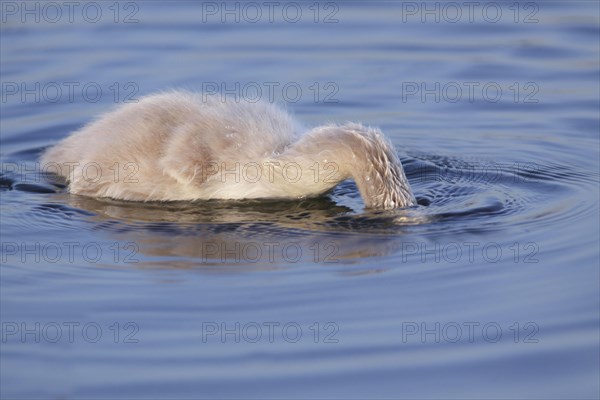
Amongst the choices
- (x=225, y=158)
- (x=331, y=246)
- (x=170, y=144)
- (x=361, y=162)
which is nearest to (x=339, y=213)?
(x=361, y=162)

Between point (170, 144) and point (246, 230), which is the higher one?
point (170, 144)

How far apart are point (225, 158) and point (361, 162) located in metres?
0.97

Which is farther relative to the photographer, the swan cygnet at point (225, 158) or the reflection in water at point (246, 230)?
the swan cygnet at point (225, 158)

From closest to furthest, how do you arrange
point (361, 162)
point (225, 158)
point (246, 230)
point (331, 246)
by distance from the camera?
point (331, 246)
point (246, 230)
point (361, 162)
point (225, 158)

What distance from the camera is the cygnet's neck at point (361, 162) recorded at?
8.30 m

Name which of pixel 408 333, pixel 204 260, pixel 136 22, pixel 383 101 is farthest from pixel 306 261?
pixel 136 22

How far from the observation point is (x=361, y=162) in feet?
27.3

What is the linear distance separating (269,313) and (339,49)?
6375 mm

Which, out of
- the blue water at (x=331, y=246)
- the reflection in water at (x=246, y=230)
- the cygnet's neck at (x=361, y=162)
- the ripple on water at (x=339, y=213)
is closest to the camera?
the blue water at (x=331, y=246)

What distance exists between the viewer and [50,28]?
43.8 feet

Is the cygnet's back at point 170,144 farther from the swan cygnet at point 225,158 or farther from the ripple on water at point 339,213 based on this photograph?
the ripple on water at point 339,213

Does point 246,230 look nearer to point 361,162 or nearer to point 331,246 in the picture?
point 331,246

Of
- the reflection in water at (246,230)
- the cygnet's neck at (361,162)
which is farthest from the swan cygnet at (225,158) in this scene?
the reflection in water at (246,230)

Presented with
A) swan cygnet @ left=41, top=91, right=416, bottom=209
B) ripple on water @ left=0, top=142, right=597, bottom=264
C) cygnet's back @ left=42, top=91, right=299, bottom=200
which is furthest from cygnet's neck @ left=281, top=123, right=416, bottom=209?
cygnet's back @ left=42, top=91, right=299, bottom=200
